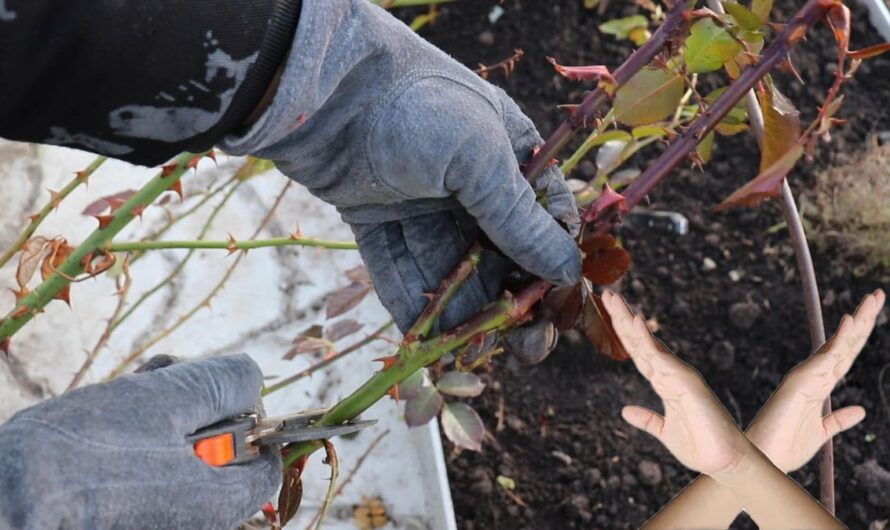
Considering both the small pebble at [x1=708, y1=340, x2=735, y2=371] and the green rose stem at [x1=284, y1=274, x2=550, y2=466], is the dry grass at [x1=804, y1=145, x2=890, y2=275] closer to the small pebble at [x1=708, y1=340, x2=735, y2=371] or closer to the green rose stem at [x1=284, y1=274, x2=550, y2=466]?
the small pebble at [x1=708, y1=340, x2=735, y2=371]

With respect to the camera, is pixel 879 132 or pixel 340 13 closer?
pixel 340 13

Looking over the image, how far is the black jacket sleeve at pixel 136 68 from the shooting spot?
0.64 m

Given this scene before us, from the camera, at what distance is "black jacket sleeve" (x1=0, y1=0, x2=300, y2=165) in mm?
641

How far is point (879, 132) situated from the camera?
1.66 m

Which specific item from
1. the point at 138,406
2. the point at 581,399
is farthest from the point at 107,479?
the point at 581,399

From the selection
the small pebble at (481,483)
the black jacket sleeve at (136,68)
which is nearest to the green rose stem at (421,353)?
the black jacket sleeve at (136,68)

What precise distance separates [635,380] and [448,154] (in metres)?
0.80

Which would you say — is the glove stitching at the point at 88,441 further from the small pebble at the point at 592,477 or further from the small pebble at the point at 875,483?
the small pebble at the point at 875,483

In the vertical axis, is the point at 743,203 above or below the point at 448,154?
below

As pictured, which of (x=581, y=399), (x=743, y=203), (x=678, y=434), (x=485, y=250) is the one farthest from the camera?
(x=581, y=399)

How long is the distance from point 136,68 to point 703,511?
0.50 metres

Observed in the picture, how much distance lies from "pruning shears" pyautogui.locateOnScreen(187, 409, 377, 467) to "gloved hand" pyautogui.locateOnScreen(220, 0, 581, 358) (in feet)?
0.58

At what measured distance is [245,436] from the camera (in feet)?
2.64

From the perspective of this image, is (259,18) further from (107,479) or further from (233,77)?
(107,479)
